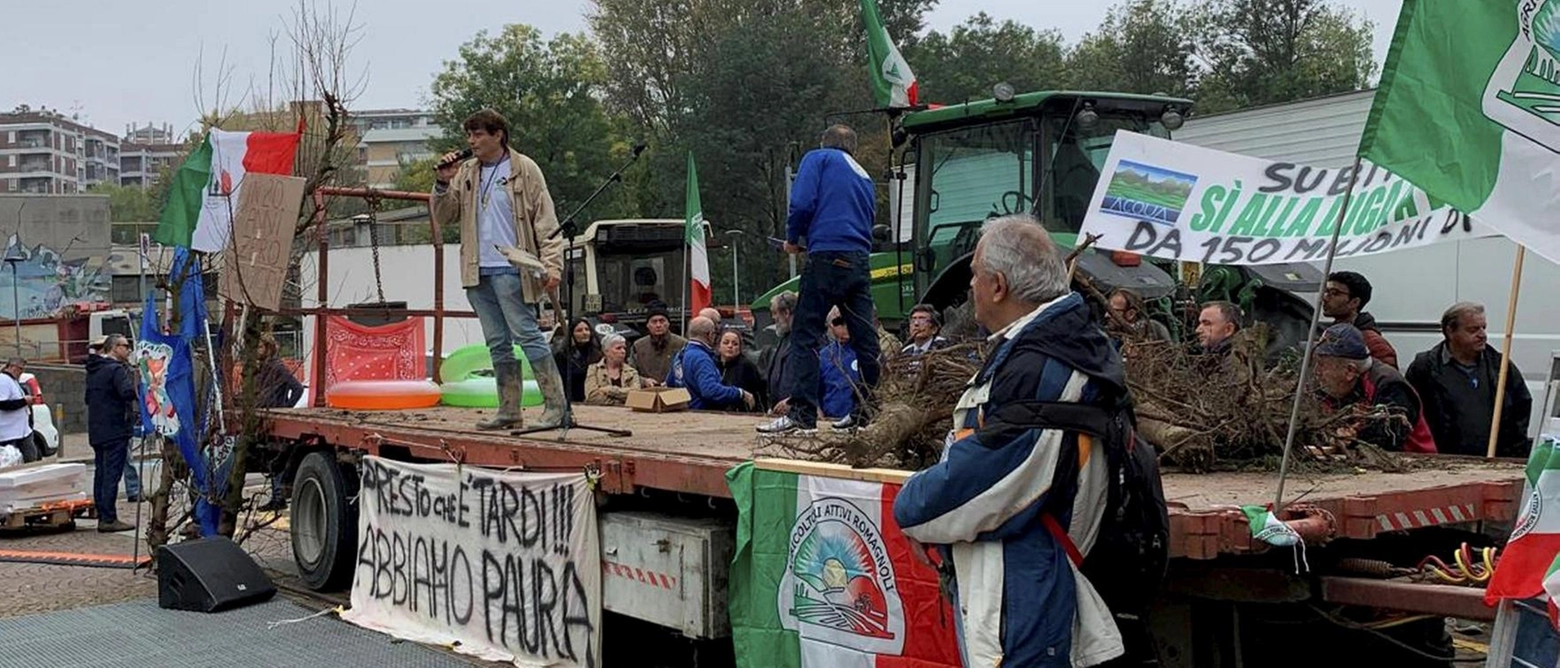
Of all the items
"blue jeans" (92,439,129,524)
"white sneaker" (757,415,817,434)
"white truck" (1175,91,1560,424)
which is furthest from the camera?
"blue jeans" (92,439,129,524)

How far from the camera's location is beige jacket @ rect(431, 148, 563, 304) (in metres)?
8.17

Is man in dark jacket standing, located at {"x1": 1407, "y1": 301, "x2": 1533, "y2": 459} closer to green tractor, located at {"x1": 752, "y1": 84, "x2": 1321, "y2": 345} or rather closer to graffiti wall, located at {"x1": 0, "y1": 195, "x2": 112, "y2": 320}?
green tractor, located at {"x1": 752, "y1": 84, "x2": 1321, "y2": 345}

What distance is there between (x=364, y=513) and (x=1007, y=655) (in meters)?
6.01

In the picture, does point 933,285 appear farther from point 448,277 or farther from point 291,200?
point 448,277

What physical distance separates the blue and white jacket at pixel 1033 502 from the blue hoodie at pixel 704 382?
6.46m

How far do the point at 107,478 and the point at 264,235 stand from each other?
560cm

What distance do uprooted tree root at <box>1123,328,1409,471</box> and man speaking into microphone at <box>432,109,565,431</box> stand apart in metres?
3.53

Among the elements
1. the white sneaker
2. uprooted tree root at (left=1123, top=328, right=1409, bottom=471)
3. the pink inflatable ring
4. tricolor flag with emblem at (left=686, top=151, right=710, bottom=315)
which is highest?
tricolor flag with emblem at (left=686, top=151, right=710, bottom=315)

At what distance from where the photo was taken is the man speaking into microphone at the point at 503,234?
8.22 meters

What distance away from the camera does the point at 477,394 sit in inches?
437

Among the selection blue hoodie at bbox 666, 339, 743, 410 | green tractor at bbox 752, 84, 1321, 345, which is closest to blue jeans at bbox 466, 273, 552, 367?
blue hoodie at bbox 666, 339, 743, 410

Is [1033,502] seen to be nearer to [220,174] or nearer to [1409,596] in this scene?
[1409,596]

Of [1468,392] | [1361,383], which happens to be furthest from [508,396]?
[1468,392]

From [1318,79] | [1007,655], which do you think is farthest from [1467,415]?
[1318,79]
